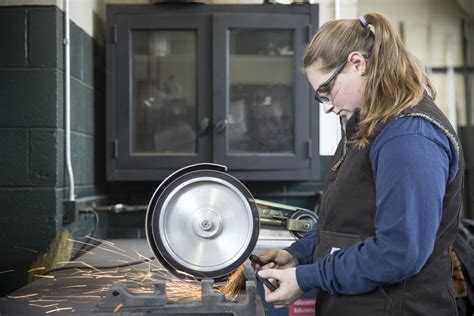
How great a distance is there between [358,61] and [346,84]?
5 cm

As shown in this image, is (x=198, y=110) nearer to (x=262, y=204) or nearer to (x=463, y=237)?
(x=262, y=204)

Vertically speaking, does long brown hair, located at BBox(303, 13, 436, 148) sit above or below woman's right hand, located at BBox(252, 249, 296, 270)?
above

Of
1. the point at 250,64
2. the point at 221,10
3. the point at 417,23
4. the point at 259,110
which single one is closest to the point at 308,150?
the point at 259,110

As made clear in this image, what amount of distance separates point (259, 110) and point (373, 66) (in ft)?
4.53

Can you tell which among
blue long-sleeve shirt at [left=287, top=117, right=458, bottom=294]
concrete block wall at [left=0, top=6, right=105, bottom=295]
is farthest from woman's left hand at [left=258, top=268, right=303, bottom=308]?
concrete block wall at [left=0, top=6, right=105, bottom=295]

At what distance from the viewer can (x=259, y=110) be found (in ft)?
8.01

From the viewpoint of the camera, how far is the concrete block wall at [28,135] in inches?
72.7

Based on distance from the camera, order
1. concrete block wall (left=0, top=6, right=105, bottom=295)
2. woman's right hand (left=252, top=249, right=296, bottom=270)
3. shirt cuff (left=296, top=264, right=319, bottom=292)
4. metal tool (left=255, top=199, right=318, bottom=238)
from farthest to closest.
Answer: concrete block wall (left=0, top=6, right=105, bottom=295) → metal tool (left=255, top=199, right=318, bottom=238) → woman's right hand (left=252, top=249, right=296, bottom=270) → shirt cuff (left=296, top=264, right=319, bottom=292)

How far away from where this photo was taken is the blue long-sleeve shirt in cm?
95

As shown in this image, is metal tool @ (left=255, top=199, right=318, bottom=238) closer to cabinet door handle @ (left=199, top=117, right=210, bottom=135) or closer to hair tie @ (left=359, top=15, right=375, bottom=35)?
hair tie @ (left=359, top=15, right=375, bottom=35)

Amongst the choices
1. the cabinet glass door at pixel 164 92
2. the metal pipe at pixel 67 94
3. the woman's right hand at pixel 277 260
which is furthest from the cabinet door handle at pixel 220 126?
the woman's right hand at pixel 277 260

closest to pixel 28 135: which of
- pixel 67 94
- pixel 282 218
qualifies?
pixel 67 94

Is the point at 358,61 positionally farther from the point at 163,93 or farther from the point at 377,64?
the point at 163,93

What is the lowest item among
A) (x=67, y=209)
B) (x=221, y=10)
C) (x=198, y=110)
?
(x=67, y=209)
